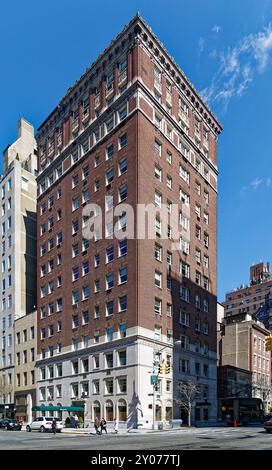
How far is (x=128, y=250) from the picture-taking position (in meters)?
59.4

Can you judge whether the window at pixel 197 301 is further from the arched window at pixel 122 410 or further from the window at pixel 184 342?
the arched window at pixel 122 410

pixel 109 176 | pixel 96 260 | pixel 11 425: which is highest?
pixel 109 176

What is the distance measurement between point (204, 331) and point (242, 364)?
2814cm

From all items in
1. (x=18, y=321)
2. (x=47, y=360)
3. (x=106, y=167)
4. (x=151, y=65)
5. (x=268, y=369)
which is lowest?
(x=268, y=369)

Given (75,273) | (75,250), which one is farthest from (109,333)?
(75,250)

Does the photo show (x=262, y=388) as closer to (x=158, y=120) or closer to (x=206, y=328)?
(x=206, y=328)

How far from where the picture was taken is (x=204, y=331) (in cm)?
7312

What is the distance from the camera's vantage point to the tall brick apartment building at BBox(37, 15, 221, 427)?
58.8 metres

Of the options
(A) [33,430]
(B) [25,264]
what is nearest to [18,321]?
(B) [25,264]

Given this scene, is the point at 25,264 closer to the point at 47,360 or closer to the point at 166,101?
the point at 47,360

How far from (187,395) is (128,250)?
19684mm

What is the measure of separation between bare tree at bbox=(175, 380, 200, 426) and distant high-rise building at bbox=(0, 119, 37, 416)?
3274 centimetres

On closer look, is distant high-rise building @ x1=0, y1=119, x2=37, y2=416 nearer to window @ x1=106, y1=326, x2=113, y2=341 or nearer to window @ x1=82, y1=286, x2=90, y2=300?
window @ x1=82, y1=286, x2=90, y2=300

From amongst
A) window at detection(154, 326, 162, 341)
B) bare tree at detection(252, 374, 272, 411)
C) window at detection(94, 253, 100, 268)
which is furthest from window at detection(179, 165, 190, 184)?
bare tree at detection(252, 374, 272, 411)
